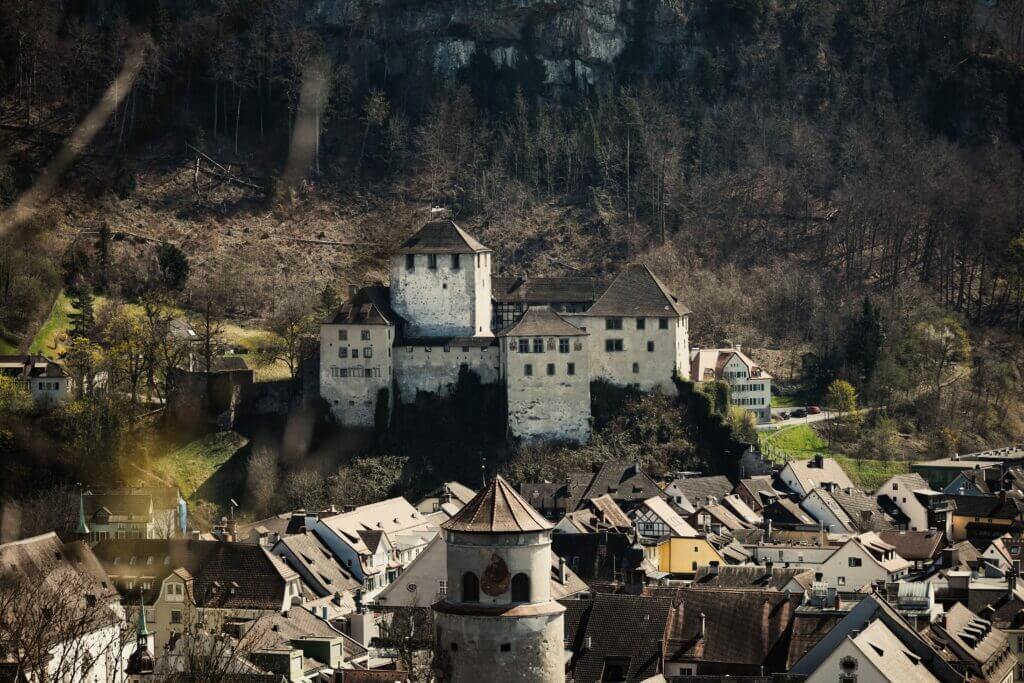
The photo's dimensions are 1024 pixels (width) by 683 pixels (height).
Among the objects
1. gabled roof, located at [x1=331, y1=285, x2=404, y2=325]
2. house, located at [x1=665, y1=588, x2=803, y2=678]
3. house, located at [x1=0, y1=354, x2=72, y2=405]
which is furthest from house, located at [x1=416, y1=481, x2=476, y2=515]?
house, located at [x1=665, y1=588, x2=803, y2=678]

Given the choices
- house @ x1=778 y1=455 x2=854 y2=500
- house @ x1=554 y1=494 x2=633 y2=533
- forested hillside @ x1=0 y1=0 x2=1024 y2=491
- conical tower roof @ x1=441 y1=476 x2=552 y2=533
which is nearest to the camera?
conical tower roof @ x1=441 y1=476 x2=552 y2=533

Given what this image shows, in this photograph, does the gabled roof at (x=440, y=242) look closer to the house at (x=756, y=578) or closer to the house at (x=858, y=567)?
the house at (x=858, y=567)

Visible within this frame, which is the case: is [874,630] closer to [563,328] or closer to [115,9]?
[563,328]

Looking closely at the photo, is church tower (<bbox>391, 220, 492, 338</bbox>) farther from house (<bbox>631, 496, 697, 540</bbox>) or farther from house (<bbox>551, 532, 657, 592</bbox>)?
house (<bbox>551, 532, 657, 592</bbox>)

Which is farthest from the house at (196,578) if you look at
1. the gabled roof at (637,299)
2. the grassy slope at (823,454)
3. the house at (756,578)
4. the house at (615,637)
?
the grassy slope at (823,454)

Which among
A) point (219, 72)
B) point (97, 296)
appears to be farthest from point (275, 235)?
point (97, 296)

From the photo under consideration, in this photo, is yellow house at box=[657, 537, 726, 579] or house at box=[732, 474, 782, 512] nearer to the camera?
yellow house at box=[657, 537, 726, 579]
